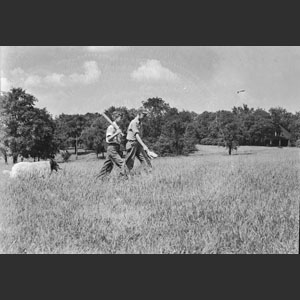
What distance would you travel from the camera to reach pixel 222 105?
6230 millimetres

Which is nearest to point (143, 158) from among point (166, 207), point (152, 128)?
point (152, 128)

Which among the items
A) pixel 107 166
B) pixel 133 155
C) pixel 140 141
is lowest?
pixel 107 166

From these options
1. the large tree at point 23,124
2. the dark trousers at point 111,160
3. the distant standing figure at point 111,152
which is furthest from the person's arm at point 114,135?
the large tree at point 23,124

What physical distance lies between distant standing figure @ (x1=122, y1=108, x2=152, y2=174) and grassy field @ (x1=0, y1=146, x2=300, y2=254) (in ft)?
0.79

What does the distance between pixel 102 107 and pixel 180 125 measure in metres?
1.80

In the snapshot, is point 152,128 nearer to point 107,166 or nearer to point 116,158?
point 116,158

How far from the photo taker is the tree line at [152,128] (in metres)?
5.98

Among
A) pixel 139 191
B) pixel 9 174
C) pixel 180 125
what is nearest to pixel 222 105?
pixel 180 125

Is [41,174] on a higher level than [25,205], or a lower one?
higher

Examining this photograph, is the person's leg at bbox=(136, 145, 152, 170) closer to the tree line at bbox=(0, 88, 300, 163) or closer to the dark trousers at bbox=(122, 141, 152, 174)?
the dark trousers at bbox=(122, 141, 152, 174)

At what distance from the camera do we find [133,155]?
6.94 metres

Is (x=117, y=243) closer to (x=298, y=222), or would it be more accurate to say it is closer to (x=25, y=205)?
(x=25, y=205)

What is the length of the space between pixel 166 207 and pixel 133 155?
191 cm

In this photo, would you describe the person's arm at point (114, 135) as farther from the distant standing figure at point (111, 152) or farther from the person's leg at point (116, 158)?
the person's leg at point (116, 158)
